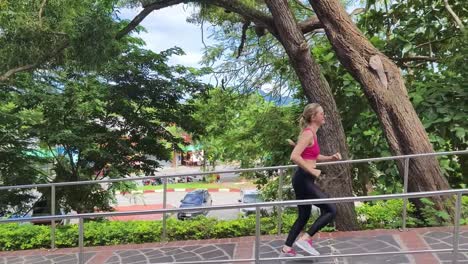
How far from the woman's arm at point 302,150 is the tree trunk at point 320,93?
107 inches

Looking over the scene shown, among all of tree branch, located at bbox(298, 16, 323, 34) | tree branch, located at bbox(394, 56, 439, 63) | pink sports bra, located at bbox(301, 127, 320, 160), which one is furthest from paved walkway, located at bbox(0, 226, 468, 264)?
tree branch, located at bbox(394, 56, 439, 63)

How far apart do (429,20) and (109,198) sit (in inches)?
331

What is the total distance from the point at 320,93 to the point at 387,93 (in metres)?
0.95

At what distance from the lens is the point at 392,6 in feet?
36.0

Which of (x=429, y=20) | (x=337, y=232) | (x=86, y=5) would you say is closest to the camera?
(x=337, y=232)

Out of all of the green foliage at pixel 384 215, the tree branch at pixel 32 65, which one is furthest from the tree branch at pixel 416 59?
the tree branch at pixel 32 65

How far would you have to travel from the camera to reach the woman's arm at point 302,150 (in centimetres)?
438

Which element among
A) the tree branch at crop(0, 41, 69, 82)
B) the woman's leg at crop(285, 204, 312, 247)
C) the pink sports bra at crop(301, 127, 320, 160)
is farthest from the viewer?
the tree branch at crop(0, 41, 69, 82)

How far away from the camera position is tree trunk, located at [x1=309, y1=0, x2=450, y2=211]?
22.6ft

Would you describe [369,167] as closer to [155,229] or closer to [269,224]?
[269,224]

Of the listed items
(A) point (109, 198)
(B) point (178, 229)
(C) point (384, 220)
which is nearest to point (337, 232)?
(C) point (384, 220)

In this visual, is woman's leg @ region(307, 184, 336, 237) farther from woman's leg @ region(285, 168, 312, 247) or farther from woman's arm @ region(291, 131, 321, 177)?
woman's arm @ region(291, 131, 321, 177)

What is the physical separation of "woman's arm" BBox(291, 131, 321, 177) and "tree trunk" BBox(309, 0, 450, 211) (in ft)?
9.84

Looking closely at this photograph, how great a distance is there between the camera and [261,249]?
5680mm
